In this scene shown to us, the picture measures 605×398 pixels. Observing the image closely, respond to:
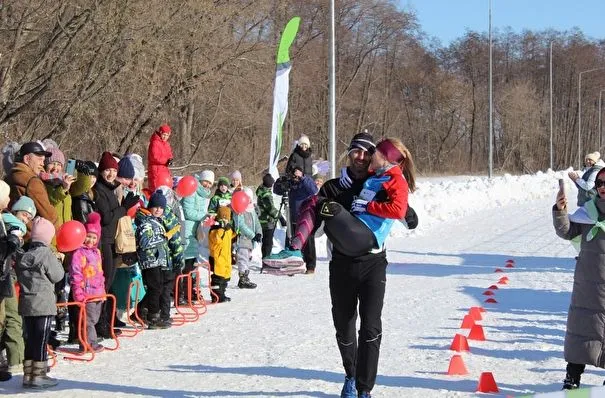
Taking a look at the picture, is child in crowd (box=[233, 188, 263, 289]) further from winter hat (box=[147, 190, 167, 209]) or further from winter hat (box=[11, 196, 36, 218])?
winter hat (box=[11, 196, 36, 218])

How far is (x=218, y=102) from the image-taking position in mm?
28734

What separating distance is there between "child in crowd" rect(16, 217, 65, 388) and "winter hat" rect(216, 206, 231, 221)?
4590 mm

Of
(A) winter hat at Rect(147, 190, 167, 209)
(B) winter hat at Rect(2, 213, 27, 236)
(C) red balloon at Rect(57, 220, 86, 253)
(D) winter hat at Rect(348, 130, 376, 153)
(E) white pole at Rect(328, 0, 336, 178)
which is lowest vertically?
(C) red balloon at Rect(57, 220, 86, 253)

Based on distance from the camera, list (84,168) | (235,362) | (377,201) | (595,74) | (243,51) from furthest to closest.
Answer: (595,74) → (243,51) → (84,168) → (235,362) → (377,201)

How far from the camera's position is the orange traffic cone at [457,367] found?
734cm

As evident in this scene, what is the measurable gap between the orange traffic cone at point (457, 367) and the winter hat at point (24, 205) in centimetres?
395

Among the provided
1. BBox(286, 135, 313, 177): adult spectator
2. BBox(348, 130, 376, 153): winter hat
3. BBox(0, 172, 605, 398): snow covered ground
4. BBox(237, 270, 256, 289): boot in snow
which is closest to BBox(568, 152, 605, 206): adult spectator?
BBox(0, 172, 605, 398): snow covered ground

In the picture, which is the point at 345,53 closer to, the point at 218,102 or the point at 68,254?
the point at 218,102

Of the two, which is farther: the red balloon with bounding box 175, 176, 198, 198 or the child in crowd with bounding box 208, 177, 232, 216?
the child in crowd with bounding box 208, 177, 232, 216

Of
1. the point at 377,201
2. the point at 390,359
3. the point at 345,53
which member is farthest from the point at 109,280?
the point at 345,53

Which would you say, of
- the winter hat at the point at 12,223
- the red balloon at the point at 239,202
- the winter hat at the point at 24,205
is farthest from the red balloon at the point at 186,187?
the winter hat at the point at 12,223

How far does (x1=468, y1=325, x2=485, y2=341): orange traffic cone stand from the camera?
877 cm

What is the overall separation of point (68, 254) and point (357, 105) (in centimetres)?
4914

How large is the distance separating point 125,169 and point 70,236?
69.5 inches
